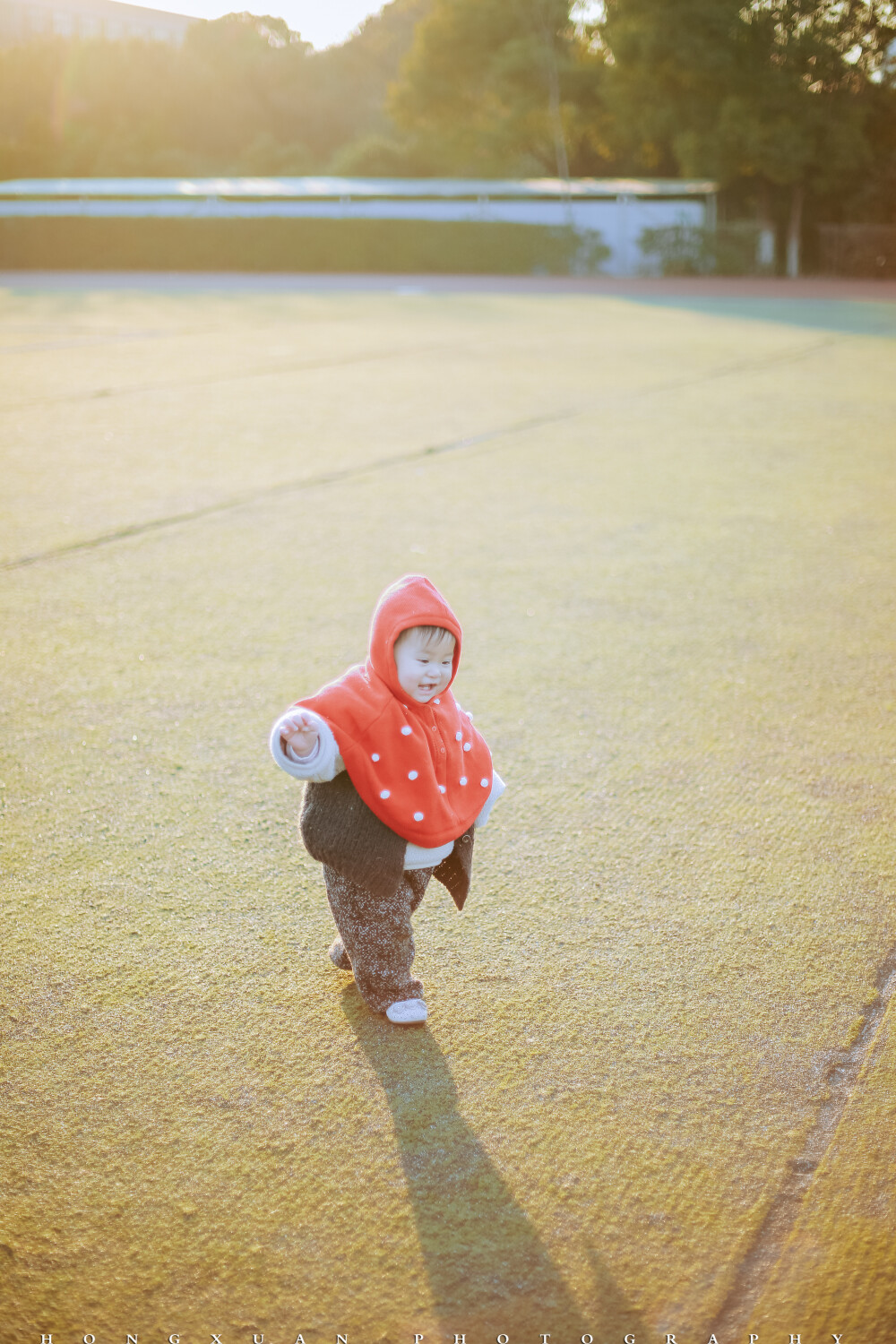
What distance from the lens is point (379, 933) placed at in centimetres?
215

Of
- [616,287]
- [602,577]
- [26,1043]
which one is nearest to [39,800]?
[26,1043]

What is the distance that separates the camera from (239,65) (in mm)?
47969

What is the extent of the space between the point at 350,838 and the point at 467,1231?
2.15 ft

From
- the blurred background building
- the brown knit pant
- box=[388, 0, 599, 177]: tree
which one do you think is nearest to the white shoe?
the brown knit pant

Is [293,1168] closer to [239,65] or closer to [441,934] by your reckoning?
[441,934]

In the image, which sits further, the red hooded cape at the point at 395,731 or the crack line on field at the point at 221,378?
the crack line on field at the point at 221,378

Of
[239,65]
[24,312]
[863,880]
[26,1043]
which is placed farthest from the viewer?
[239,65]

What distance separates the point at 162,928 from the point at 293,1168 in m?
0.79

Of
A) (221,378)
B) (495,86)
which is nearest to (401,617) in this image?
(221,378)

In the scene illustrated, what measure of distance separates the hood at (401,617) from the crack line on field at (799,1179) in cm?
100

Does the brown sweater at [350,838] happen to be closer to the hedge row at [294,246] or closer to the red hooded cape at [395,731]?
the red hooded cape at [395,731]

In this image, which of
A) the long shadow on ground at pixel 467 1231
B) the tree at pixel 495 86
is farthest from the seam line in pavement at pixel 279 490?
the tree at pixel 495 86

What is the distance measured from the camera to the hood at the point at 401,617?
190 cm

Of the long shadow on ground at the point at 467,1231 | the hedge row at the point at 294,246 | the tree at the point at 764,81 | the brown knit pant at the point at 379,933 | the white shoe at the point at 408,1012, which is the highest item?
the tree at the point at 764,81
